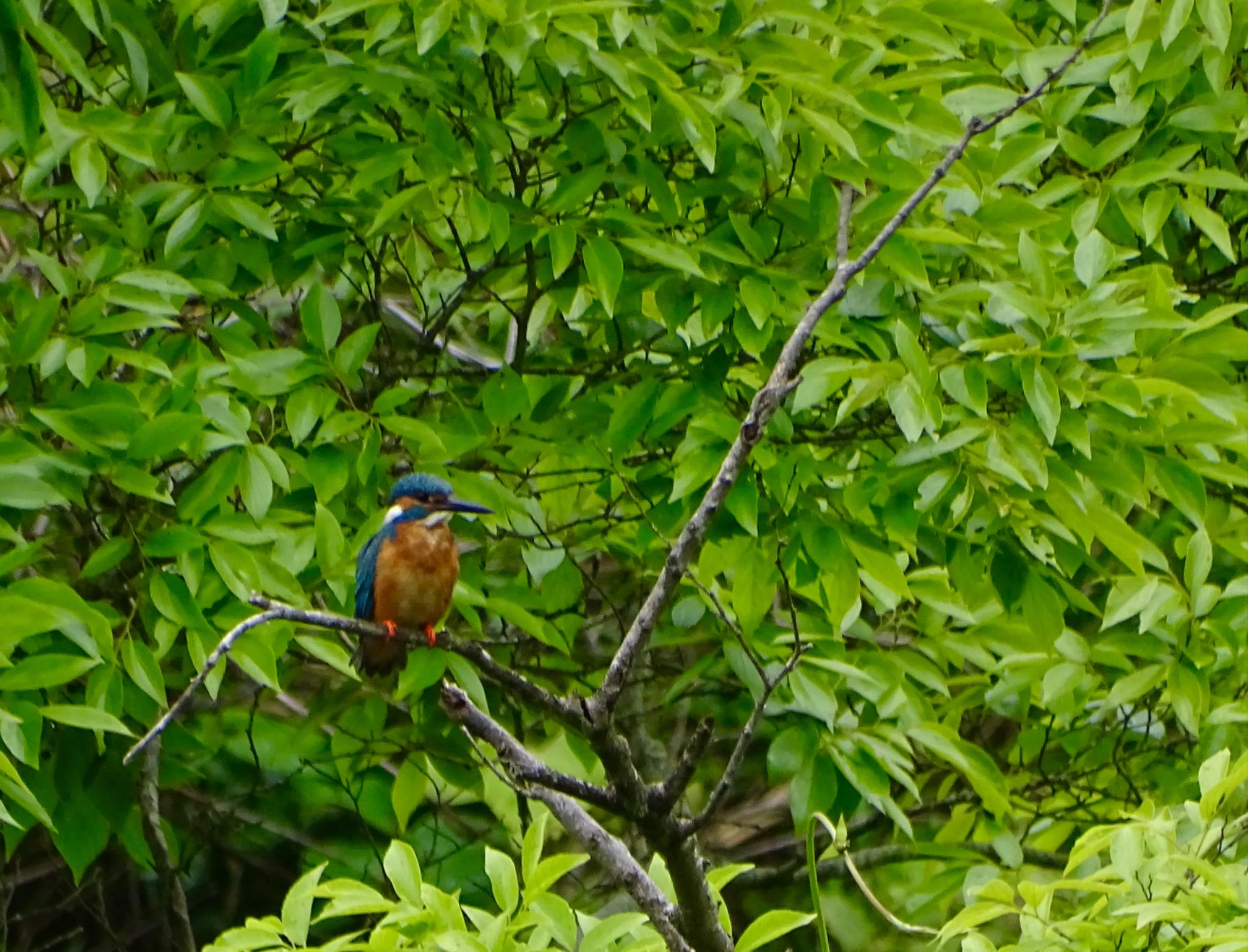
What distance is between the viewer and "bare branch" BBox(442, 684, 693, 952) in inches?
87.3

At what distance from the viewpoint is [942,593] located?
13.2ft

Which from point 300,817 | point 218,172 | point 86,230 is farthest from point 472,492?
point 300,817

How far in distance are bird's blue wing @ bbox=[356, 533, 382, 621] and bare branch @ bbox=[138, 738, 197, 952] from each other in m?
A: 0.63

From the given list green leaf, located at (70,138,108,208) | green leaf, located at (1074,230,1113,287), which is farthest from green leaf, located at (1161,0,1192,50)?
green leaf, located at (70,138,108,208)

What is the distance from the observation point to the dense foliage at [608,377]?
310 cm

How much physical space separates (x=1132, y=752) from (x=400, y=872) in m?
2.95

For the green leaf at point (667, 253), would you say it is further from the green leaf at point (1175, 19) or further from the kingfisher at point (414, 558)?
the green leaf at point (1175, 19)

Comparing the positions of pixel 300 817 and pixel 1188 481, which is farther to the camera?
pixel 300 817

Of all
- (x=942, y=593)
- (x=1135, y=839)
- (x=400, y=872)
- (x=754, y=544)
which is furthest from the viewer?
(x=942, y=593)

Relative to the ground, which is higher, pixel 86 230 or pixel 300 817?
pixel 86 230

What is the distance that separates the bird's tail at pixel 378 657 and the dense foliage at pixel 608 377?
132mm

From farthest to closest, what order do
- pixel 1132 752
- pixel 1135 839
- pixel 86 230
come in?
pixel 1132 752 → pixel 86 230 → pixel 1135 839

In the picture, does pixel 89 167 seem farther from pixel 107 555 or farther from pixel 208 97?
pixel 107 555

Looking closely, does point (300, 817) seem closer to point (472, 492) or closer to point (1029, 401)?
point (472, 492)
